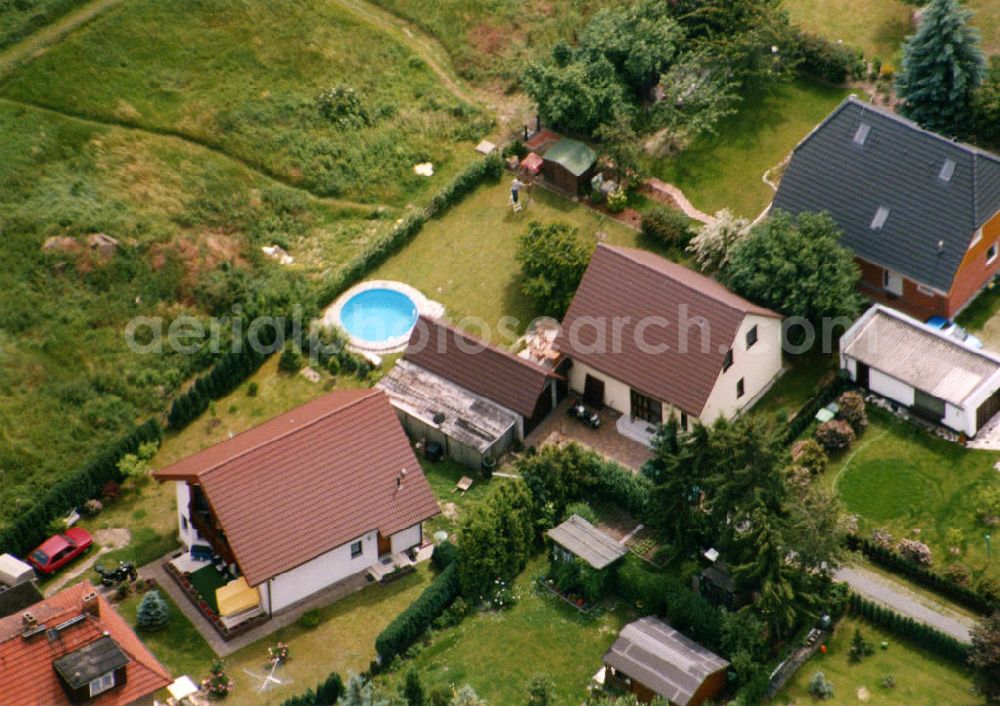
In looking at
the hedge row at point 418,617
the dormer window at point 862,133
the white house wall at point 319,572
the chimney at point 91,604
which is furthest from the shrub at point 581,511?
the dormer window at point 862,133

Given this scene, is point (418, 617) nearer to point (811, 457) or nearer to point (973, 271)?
point (811, 457)

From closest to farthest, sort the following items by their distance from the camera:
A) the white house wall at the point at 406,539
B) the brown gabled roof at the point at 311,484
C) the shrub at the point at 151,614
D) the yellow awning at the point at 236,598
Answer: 1. the brown gabled roof at the point at 311,484
2. the yellow awning at the point at 236,598
3. the shrub at the point at 151,614
4. the white house wall at the point at 406,539

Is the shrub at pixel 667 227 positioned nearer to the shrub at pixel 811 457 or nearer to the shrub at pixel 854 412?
the shrub at pixel 854 412

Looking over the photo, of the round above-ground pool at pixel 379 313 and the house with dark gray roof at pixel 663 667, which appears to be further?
the round above-ground pool at pixel 379 313

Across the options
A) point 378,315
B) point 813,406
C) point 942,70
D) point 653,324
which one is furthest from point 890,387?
point 378,315

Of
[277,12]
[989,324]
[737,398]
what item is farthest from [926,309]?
[277,12]

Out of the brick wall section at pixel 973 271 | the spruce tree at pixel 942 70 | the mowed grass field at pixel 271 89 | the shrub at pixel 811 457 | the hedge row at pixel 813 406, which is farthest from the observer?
the mowed grass field at pixel 271 89
